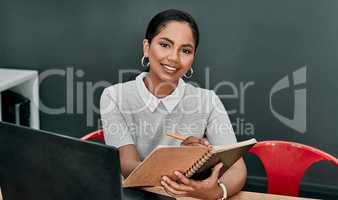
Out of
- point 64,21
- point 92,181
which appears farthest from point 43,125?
point 92,181

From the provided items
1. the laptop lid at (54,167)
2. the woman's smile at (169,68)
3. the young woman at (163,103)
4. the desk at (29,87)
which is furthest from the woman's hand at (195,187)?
the desk at (29,87)

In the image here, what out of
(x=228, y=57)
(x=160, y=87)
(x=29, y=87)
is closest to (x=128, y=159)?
(x=160, y=87)

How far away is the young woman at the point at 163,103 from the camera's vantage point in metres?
1.71

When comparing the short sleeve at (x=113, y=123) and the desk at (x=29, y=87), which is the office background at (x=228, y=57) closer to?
the desk at (x=29, y=87)

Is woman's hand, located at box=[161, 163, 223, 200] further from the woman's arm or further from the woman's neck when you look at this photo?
the woman's neck

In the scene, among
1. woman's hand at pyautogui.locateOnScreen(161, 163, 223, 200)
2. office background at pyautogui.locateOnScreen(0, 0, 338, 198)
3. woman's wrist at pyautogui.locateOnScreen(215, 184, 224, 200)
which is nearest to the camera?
woman's hand at pyautogui.locateOnScreen(161, 163, 223, 200)

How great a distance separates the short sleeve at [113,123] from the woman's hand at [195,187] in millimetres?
418

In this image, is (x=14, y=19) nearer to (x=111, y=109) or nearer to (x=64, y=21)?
(x=64, y=21)

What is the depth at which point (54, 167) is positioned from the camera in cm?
96

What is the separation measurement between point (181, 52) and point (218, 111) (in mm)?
289

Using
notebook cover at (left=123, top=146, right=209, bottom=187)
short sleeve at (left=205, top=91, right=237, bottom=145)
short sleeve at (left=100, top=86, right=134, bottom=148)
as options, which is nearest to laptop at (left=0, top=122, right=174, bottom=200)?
notebook cover at (left=123, top=146, right=209, bottom=187)

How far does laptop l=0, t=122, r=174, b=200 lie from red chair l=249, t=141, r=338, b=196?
40.0 inches

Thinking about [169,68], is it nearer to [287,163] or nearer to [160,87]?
[160,87]

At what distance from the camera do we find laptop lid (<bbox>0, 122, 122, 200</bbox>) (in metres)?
0.89
